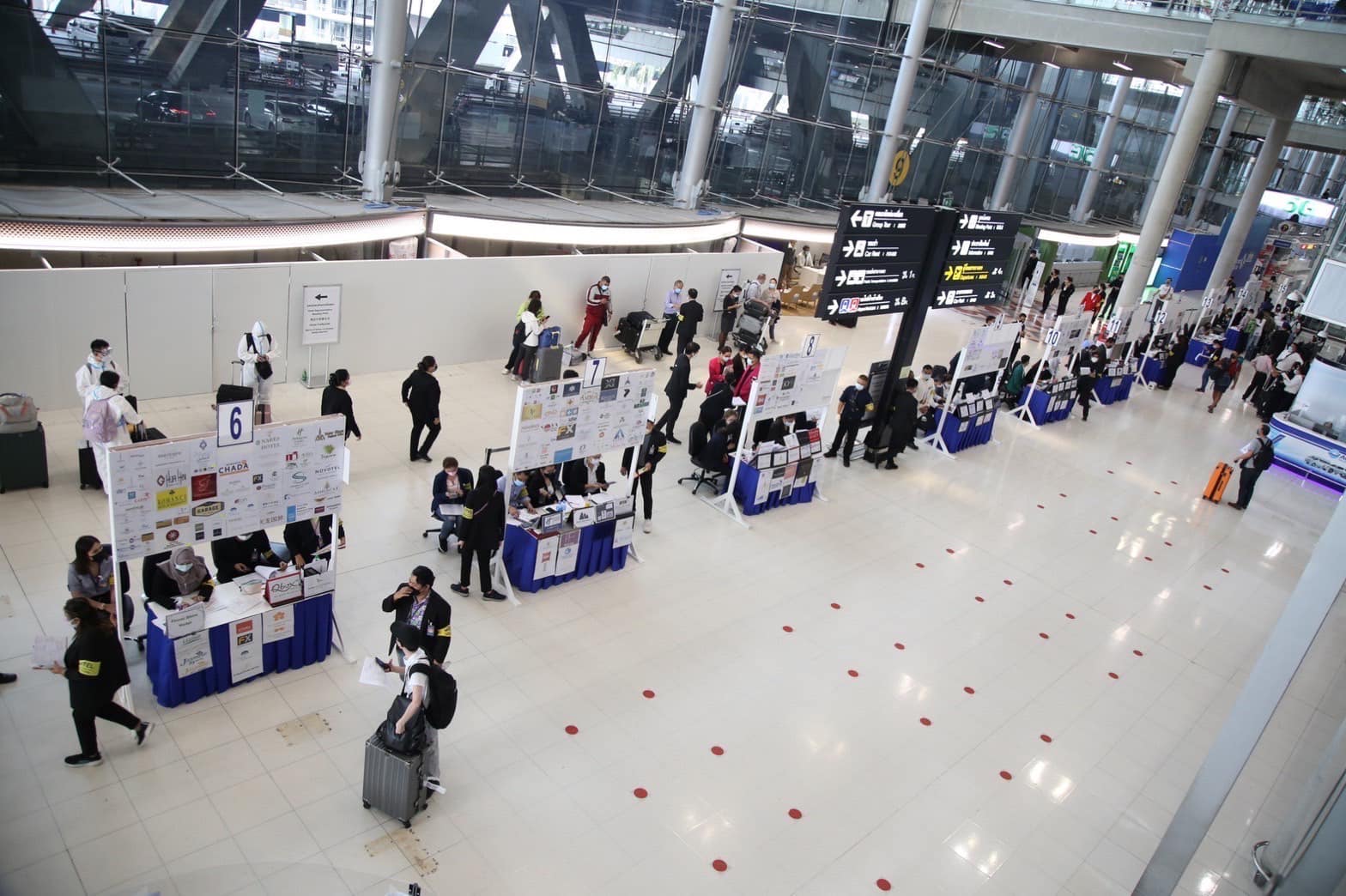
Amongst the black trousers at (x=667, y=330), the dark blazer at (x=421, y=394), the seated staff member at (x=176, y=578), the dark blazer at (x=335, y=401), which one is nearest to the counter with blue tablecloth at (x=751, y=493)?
the dark blazer at (x=421, y=394)

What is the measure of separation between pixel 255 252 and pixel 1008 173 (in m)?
23.3

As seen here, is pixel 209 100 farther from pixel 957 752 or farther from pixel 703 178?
pixel 957 752

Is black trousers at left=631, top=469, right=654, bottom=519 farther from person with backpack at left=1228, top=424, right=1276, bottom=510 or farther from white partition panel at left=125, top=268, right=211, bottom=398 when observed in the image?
person with backpack at left=1228, top=424, right=1276, bottom=510

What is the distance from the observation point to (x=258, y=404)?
9.95m

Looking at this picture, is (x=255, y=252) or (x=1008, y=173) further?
(x=1008, y=173)

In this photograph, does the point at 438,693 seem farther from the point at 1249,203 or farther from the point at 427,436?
the point at 1249,203

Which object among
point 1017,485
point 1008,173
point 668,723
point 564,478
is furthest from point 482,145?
point 1008,173

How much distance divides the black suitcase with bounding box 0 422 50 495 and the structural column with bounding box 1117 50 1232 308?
66.7 feet

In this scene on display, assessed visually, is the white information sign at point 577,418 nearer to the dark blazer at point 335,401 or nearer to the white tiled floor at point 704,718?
the white tiled floor at point 704,718

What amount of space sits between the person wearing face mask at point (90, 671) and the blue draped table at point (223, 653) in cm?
54

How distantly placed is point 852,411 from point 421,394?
578 centimetres

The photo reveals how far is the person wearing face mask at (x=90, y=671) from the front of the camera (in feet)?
17.5

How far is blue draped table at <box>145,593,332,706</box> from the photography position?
6.29 meters

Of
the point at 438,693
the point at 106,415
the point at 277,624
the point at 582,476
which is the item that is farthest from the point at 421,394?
the point at 438,693
